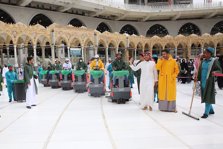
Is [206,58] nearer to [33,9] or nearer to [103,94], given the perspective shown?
[103,94]

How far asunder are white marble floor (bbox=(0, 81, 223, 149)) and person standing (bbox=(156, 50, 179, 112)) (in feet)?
0.80

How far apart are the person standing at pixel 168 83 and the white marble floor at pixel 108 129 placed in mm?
244

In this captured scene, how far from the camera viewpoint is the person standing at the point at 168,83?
6.55m

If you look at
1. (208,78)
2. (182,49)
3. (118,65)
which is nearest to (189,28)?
(182,49)

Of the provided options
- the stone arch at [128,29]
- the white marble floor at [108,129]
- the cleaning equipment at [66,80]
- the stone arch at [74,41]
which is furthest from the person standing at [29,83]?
→ the stone arch at [128,29]

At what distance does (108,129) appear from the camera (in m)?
5.15

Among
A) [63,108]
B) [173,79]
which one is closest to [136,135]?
[173,79]

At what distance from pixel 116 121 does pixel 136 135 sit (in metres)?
1.18

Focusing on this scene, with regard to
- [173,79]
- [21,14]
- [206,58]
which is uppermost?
[21,14]

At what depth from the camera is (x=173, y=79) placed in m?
6.59

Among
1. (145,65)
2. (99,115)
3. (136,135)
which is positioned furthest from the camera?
(145,65)

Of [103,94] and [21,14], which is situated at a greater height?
[21,14]

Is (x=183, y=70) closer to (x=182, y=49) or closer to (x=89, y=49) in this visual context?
(x=89, y=49)

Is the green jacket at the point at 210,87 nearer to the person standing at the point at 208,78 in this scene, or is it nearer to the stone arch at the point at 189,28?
the person standing at the point at 208,78
